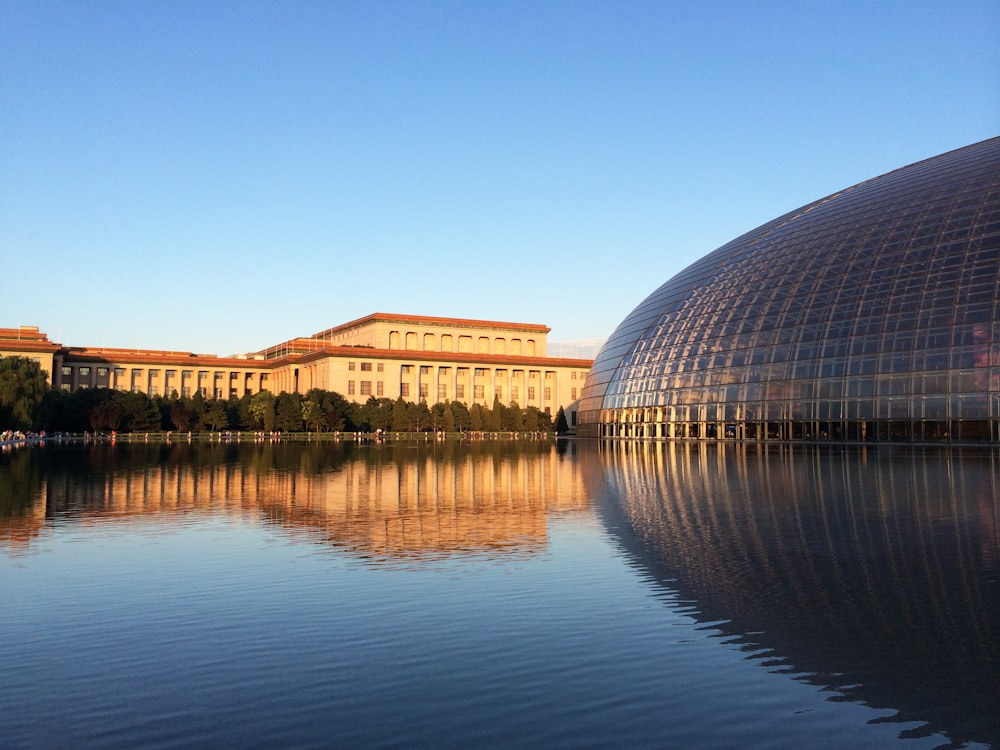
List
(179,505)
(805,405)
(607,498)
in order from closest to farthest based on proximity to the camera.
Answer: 1. (179,505)
2. (607,498)
3. (805,405)

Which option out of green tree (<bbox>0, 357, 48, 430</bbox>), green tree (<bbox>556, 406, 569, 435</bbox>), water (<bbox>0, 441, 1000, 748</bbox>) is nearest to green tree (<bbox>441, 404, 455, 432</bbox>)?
green tree (<bbox>556, 406, 569, 435</bbox>)

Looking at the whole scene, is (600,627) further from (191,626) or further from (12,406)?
(12,406)

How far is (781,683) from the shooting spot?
8375 mm

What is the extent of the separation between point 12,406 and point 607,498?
243 feet

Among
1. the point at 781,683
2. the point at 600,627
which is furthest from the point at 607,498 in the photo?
the point at 781,683

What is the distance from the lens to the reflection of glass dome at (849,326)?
5753 cm

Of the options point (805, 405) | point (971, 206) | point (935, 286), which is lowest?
point (805, 405)

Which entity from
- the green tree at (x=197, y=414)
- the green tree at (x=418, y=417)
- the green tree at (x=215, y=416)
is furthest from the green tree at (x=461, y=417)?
the green tree at (x=197, y=414)

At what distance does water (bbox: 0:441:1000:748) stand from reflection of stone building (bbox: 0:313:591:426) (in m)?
125

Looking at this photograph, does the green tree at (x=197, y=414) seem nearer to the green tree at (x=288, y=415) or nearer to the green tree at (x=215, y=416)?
the green tree at (x=215, y=416)

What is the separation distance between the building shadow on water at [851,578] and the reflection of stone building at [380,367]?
4677 inches

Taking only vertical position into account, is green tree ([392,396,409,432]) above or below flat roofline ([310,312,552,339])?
below

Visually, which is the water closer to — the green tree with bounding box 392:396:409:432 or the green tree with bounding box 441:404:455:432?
the green tree with bounding box 392:396:409:432

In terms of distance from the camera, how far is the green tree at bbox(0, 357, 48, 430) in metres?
81.1
